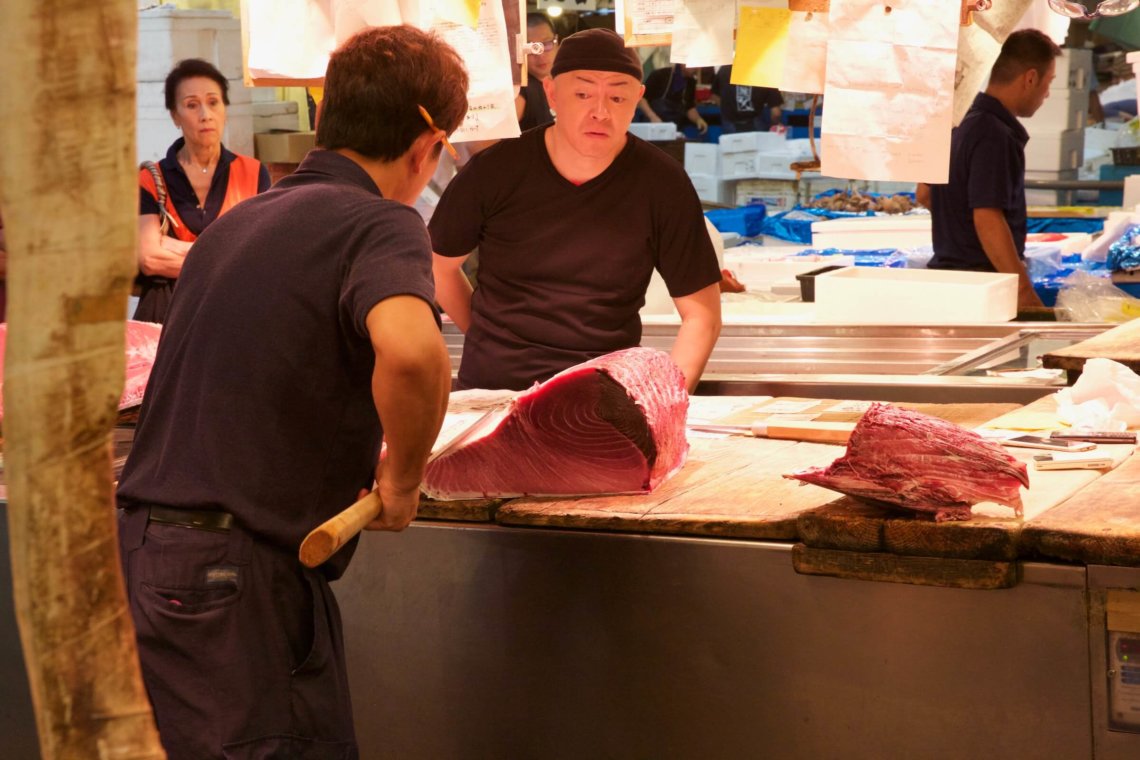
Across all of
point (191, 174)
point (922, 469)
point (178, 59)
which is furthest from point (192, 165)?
point (922, 469)

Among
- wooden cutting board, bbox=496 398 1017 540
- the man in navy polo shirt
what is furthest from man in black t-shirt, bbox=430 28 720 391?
the man in navy polo shirt

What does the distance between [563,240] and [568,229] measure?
0.03 meters

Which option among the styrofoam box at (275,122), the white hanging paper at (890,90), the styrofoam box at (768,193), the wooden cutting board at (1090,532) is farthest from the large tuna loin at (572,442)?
the styrofoam box at (768,193)

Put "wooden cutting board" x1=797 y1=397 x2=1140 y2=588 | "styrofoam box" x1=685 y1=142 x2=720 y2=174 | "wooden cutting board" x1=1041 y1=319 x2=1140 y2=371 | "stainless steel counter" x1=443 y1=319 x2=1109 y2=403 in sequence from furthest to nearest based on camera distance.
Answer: "styrofoam box" x1=685 y1=142 x2=720 y2=174 → "stainless steel counter" x1=443 y1=319 x2=1109 y2=403 → "wooden cutting board" x1=1041 y1=319 x2=1140 y2=371 → "wooden cutting board" x1=797 y1=397 x2=1140 y2=588

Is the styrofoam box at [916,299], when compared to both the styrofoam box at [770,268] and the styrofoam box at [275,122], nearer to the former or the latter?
the styrofoam box at [770,268]

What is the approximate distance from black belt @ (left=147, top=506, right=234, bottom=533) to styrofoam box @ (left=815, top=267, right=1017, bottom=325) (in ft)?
10.0

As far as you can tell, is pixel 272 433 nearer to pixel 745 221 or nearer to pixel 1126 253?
pixel 1126 253

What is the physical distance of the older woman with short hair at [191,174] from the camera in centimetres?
516

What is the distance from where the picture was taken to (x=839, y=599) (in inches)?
86.9

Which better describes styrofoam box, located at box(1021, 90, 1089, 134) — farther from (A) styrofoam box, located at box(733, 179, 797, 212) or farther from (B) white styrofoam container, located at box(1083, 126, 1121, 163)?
(A) styrofoam box, located at box(733, 179, 797, 212)

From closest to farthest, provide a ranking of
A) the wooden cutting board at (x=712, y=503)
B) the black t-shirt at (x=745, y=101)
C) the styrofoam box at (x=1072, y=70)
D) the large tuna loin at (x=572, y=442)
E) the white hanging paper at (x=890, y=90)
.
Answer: the wooden cutting board at (x=712, y=503)
the large tuna loin at (x=572, y=442)
the white hanging paper at (x=890, y=90)
the styrofoam box at (x=1072, y=70)
the black t-shirt at (x=745, y=101)

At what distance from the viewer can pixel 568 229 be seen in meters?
3.45

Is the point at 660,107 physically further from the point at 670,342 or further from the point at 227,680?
the point at 227,680

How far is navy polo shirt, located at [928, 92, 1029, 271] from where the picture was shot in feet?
17.8
